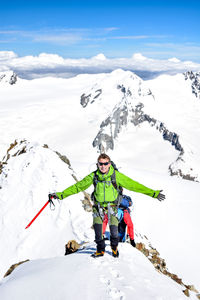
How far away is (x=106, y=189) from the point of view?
7.88 meters

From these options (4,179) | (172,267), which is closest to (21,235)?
(4,179)

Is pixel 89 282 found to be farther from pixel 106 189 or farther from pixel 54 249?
pixel 54 249

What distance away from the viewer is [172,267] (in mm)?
20891

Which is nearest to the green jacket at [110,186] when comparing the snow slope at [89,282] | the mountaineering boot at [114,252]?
the mountaineering boot at [114,252]

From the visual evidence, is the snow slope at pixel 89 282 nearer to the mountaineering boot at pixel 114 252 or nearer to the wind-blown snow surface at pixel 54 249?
the wind-blown snow surface at pixel 54 249

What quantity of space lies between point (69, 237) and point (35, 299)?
35.4ft

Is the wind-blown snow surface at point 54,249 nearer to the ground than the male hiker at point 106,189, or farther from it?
nearer to the ground

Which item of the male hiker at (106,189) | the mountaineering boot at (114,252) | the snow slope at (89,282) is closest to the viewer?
the snow slope at (89,282)

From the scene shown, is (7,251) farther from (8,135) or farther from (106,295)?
(8,135)

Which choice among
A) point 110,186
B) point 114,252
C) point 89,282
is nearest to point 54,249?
point 114,252

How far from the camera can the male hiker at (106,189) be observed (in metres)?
7.80

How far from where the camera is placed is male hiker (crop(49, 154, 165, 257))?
780 cm

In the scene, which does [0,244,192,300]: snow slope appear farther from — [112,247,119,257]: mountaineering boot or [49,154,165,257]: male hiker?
[49,154,165,257]: male hiker

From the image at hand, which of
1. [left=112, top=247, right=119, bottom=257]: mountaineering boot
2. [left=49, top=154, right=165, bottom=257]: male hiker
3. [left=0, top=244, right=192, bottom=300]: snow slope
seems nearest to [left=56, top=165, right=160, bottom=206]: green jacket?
[left=49, top=154, right=165, bottom=257]: male hiker
